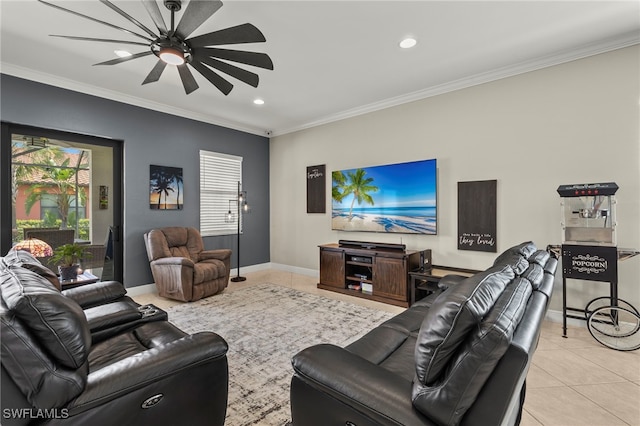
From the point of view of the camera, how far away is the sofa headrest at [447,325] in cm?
98

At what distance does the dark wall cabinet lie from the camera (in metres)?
4.02

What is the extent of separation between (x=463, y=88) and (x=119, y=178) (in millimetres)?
5042

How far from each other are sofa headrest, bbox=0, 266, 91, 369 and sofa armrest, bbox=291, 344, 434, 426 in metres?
0.87

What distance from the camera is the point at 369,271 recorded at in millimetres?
4656

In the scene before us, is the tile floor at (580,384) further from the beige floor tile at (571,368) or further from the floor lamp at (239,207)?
the floor lamp at (239,207)

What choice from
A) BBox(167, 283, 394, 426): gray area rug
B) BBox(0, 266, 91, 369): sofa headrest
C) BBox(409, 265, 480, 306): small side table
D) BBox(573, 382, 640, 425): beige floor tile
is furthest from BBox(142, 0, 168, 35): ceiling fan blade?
BBox(573, 382, 640, 425): beige floor tile

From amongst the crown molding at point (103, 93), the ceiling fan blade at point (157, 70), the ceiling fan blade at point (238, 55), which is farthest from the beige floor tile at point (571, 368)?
the crown molding at point (103, 93)

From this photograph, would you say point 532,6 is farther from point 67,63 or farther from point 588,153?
point 67,63

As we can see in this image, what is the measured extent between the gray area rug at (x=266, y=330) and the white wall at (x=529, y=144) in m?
1.57

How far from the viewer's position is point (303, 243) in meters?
5.93

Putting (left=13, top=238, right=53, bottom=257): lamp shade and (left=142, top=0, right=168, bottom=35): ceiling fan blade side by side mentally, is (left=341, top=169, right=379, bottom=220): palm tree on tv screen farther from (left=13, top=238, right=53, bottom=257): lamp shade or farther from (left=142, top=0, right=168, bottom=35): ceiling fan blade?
(left=13, top=238, right=53, bottom=257): lamp shade

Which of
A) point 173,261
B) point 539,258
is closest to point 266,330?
point 173,261

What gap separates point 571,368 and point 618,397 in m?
0.36

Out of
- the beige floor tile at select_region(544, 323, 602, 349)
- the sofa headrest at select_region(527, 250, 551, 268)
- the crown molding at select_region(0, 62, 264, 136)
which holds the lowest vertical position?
the beige floor tile at select_region(544, 323, 602, 349)
